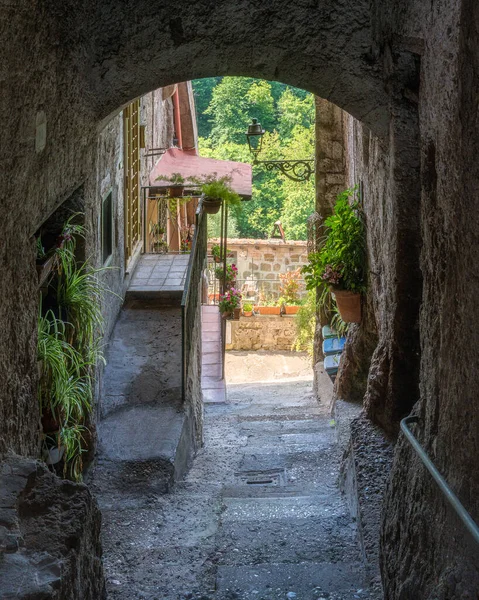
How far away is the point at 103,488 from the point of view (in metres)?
5.29

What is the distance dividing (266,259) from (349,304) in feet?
47.6

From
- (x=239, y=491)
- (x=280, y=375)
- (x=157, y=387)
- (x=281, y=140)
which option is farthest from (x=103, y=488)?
(x=281, y=140)

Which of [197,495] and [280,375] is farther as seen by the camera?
[280,375]

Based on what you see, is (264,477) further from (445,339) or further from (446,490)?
(446,490)

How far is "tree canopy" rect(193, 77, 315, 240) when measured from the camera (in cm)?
3044

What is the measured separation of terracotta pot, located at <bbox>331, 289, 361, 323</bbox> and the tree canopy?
74.1 ft

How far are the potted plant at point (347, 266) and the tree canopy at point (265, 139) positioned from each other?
2250 centimetres

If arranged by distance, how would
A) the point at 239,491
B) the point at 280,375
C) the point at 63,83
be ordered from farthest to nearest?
the point at 280,375
the point at 239,491
the point at 63,83

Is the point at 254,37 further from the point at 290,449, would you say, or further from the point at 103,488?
the point at 290,449

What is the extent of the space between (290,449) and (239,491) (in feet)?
4.51

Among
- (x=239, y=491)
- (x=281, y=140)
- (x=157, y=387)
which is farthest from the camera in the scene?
(x=281, y=140)

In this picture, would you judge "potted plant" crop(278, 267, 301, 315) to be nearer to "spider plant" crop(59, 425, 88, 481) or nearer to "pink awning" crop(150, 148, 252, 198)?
"pink awning" crop(150, 148, 252, 198)

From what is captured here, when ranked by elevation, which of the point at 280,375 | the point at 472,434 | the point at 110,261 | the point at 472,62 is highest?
the point at 472,62

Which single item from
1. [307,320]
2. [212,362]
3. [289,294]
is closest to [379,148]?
[212,362]
